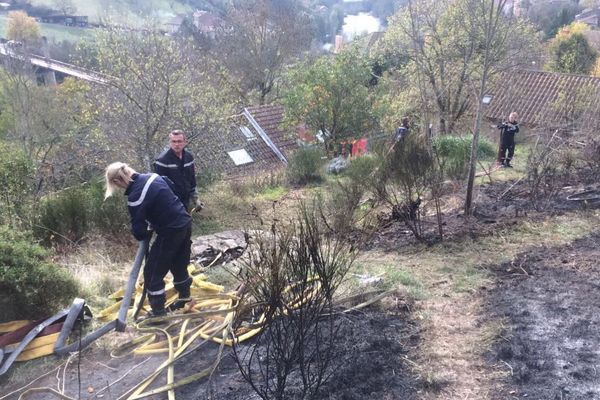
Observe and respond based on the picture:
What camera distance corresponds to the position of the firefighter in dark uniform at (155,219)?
428cm

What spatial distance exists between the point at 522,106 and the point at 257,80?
53.8 feet

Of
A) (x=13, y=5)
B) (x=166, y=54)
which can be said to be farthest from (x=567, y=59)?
(x=13, y=5)

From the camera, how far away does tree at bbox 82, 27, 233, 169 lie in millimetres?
10281

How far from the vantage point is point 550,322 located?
4.31m

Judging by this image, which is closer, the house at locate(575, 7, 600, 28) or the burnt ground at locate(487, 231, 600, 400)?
the burnt ground at locate(487, 231, 600, 400)

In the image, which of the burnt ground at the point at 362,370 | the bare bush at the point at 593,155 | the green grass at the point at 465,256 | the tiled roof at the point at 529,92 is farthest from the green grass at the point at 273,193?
the tiled roof at the point at 529,92

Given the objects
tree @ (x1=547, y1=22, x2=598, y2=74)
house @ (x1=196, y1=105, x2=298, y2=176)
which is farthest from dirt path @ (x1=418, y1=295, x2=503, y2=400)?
tree @ (x1=547, y1=22, x2=598, y2=74)

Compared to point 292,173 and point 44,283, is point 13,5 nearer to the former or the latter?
point 292,173

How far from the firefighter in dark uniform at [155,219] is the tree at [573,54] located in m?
33.8

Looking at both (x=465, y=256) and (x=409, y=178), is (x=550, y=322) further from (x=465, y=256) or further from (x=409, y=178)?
(x=409, y=178)

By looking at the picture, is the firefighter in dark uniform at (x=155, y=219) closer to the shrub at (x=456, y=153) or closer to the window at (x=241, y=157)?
the shrub at (x=456, y=153)

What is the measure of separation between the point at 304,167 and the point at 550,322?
10197 millimetres

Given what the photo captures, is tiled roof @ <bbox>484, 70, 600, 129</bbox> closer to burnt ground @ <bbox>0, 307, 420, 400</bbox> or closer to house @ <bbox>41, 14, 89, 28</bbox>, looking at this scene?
burnt ground @ <bbox>0, 307, 420, 400</bbox>

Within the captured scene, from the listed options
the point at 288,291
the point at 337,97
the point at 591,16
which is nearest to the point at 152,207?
the point at 288,291
